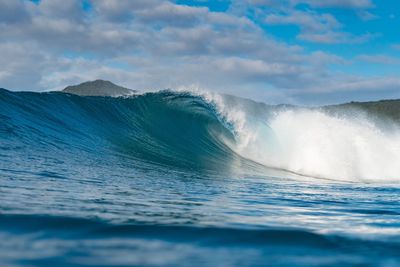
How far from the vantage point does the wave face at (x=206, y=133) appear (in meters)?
12.3

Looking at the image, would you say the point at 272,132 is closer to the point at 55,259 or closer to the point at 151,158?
the point at 151,158

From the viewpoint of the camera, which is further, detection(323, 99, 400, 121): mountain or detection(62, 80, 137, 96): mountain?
detection(323, 99, 400, 121): mountain

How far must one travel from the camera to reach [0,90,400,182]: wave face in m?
12.3

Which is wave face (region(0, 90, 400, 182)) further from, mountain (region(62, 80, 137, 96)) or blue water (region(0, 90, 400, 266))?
mountain (region(62, 80, 137, 96))

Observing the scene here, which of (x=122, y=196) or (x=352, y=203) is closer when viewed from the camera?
(x=122, y=196)

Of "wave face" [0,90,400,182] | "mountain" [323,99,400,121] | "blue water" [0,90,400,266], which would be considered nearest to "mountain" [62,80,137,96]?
"wave face" [0,90,400,182]

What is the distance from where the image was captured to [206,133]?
1805 cm

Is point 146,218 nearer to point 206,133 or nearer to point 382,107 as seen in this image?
point 206,133

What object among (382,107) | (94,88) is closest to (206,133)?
(94,88)

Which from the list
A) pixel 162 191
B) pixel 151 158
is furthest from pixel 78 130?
pixel 162 191

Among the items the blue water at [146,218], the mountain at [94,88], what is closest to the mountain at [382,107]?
the mountain at [94,88]

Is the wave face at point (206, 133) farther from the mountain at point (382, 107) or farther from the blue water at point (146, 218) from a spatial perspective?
the mountain at point (382, 107)

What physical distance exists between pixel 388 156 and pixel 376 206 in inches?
542

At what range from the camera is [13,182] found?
5.39m
